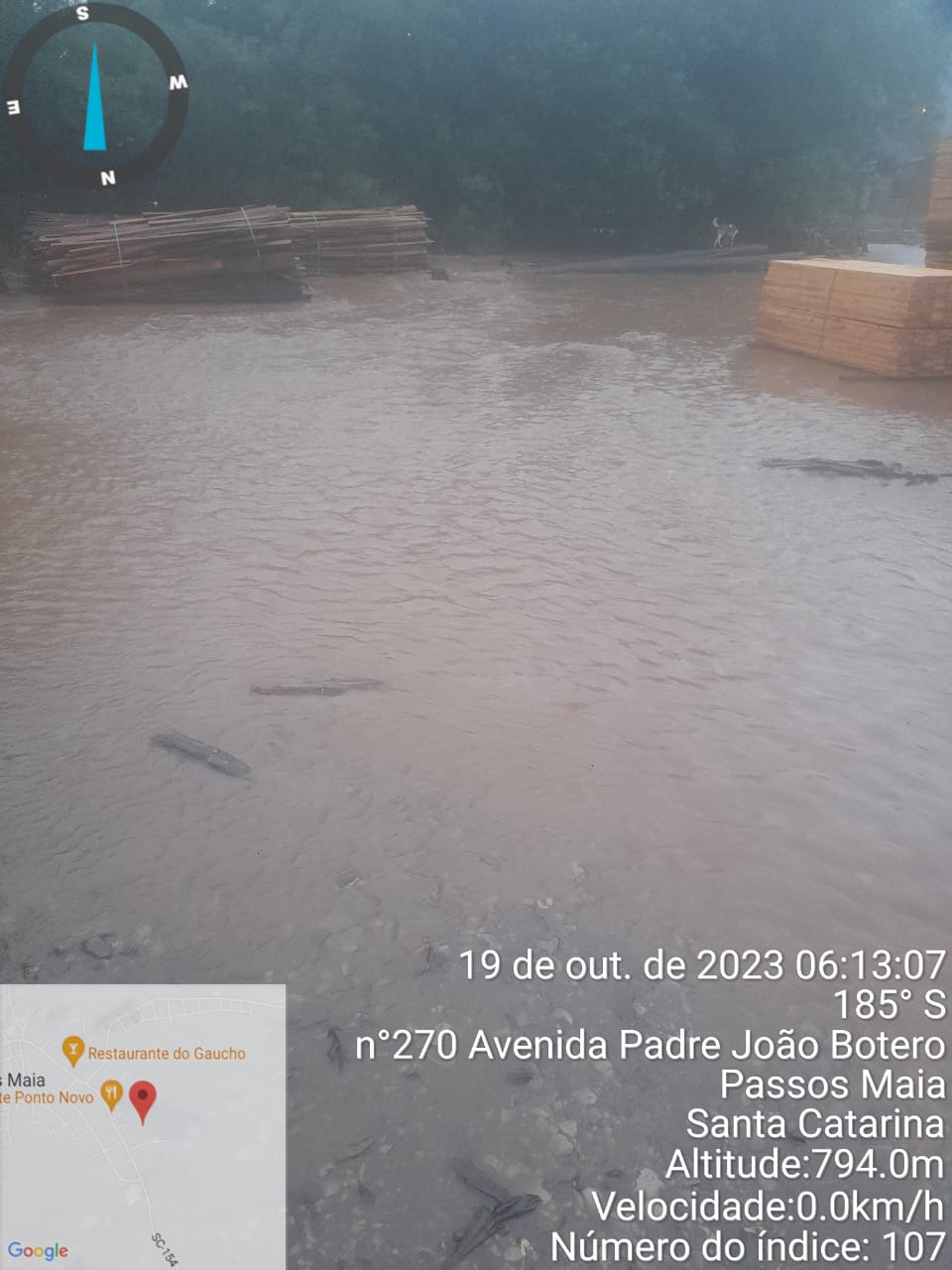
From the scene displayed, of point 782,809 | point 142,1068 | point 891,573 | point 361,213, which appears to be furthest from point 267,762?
point 361,213

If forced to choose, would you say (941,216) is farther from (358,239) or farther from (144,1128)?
(144,1128)

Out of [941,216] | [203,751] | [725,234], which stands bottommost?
[203,751]

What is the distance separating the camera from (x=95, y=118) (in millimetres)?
15750

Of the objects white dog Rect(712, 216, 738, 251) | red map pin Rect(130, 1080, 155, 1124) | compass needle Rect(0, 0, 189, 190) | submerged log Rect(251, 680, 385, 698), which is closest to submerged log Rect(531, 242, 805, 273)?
white dog Rect(712, 216, 738, 251)

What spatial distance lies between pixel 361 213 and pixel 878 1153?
1722cm

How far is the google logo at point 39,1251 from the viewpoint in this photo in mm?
1990

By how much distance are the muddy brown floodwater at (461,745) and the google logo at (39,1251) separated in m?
0.45

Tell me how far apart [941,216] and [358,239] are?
9.36 metres

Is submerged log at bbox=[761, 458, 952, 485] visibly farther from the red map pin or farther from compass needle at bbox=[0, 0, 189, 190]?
compass needle at bbox=[0, 0, 189, 190]

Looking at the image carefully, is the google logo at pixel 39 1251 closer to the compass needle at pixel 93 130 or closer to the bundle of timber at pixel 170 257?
the compass needle at pixel 93 130

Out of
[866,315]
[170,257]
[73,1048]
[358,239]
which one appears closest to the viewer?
[73,1048]

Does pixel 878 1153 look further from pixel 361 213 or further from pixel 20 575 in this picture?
pixel 361 213

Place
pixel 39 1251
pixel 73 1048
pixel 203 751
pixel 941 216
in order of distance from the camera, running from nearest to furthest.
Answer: pixel 39 1251
pixel 73 1048
pixel 203 751
pixel 941 216

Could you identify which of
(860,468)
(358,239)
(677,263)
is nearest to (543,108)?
(677,263)
